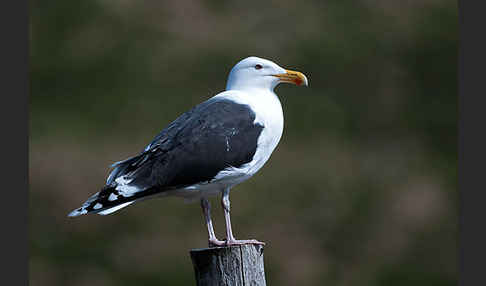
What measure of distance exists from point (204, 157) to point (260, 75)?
932 millimetres

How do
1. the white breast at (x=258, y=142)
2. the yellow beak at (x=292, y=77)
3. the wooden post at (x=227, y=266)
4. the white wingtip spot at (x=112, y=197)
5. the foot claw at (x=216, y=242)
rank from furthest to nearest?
1. the yellow beak at (x=292, y=77)
2. the foot claw at (x=216, y=242)
3. the white breast at (x=258, y=142)
4. the wooden post at (x=227, y=266)
5. the white wingtip spot at (x=112, y=197)

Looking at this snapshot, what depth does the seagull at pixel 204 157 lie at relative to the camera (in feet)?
13.7

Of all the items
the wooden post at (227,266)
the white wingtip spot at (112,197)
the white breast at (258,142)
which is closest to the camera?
the white wingtip spot at (112,197)

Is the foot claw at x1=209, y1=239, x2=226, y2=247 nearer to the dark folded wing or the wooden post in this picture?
the wooden post

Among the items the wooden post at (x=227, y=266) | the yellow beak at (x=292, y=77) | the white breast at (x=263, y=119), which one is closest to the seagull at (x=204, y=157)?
the white breast at (x=263, y=119)

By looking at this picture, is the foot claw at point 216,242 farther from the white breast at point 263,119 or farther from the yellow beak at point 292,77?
the yellow beak at point 292,77

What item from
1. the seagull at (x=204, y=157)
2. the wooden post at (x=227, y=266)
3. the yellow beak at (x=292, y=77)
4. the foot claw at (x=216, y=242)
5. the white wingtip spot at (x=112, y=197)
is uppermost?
the yellow beak at (x=292, y=77)

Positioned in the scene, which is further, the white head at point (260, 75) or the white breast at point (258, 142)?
the white head at point (260, 75)

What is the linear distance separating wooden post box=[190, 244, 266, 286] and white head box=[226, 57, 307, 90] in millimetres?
1264

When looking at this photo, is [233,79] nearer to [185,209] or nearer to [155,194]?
[155,194]

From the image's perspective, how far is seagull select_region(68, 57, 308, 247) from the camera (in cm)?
418

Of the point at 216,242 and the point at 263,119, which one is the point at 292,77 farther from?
the point at 216,242

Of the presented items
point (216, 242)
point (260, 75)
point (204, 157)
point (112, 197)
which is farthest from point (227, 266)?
point (260, 75)

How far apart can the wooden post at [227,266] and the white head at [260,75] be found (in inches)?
49.8
